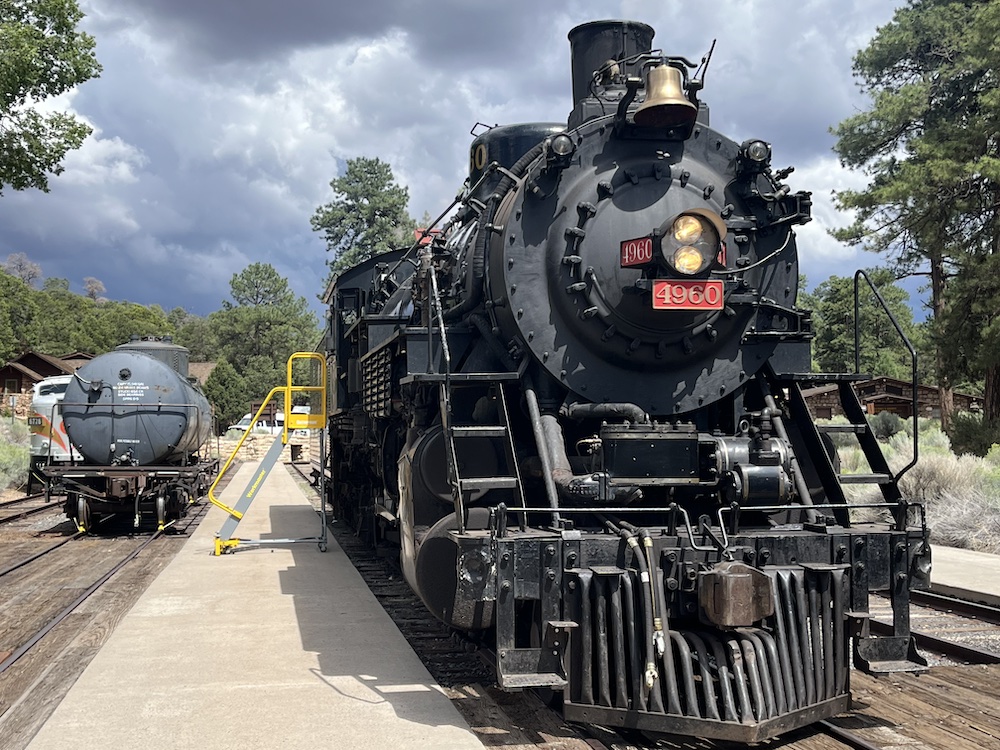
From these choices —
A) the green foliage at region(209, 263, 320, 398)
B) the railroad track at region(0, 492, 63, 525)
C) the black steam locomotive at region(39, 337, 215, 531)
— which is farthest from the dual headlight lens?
the green foliage at region(209, 263, 320, 398)

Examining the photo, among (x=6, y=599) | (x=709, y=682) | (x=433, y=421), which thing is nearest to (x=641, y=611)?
(x=709, y=682)

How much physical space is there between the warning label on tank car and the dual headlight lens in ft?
34.6

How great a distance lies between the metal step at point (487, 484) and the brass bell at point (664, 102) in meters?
2.48

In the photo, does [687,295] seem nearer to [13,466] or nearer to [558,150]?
[558,150]

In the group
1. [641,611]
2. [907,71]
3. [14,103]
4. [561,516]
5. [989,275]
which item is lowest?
[641,611]

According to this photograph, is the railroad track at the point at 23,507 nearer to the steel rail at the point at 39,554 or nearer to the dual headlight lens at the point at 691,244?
the steel rail at the point at 39,554

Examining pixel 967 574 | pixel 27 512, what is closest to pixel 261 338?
pixel 27 512

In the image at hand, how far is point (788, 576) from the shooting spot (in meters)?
4.83

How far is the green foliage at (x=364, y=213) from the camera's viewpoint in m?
52.2

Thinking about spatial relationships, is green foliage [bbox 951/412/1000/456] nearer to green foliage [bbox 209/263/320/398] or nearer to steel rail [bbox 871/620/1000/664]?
steel rail [bbox 871/620/1000/664]

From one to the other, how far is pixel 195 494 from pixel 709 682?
12.3 m

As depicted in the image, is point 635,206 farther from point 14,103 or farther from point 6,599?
Result: point 14,103

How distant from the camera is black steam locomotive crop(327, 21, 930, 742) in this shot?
4.64 m

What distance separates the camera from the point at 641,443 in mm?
5266
